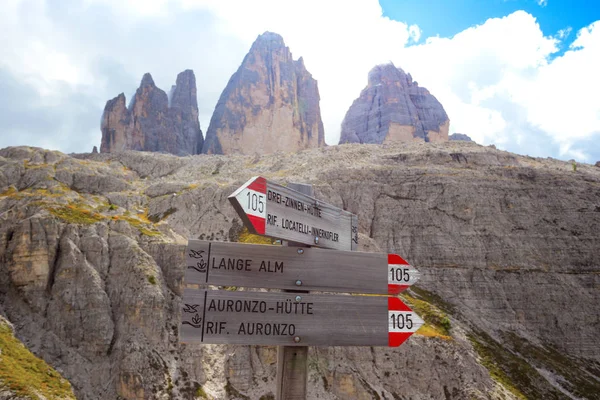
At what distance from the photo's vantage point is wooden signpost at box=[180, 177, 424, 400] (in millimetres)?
5094

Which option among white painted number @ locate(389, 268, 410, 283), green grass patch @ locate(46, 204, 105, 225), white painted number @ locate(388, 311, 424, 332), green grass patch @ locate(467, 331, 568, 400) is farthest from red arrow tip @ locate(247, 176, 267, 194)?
green grass patch @ locate(46, 204, 105, 225)

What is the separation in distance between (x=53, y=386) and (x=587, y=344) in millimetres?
55041

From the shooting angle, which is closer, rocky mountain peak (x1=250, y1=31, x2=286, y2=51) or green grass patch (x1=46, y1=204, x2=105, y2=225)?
green grass patch (x1=46, y1=204, x2=105, y2=225)

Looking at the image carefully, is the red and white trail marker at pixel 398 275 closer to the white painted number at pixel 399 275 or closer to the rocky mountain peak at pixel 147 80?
the white painted number at pixel 399 275

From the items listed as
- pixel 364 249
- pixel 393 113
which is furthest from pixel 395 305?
pixel 393 113

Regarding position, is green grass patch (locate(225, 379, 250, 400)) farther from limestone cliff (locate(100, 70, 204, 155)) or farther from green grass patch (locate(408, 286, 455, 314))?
limestone cliff (locate(100, 70, 204, 155))

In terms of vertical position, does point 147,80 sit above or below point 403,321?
above

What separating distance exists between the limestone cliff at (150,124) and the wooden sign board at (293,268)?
128054mm

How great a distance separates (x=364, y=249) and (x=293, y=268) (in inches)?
1938

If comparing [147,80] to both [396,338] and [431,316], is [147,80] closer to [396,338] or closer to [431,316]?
[431,316]

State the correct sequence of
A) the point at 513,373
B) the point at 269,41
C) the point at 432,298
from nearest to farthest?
1. the point at 513,373
2. the point at 432,298
3. the point at 269,41

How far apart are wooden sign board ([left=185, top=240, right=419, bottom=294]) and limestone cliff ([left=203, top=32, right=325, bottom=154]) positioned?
124951mm

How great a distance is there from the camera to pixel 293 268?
5.45 m

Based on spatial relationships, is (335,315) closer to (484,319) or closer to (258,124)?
(484,319)
